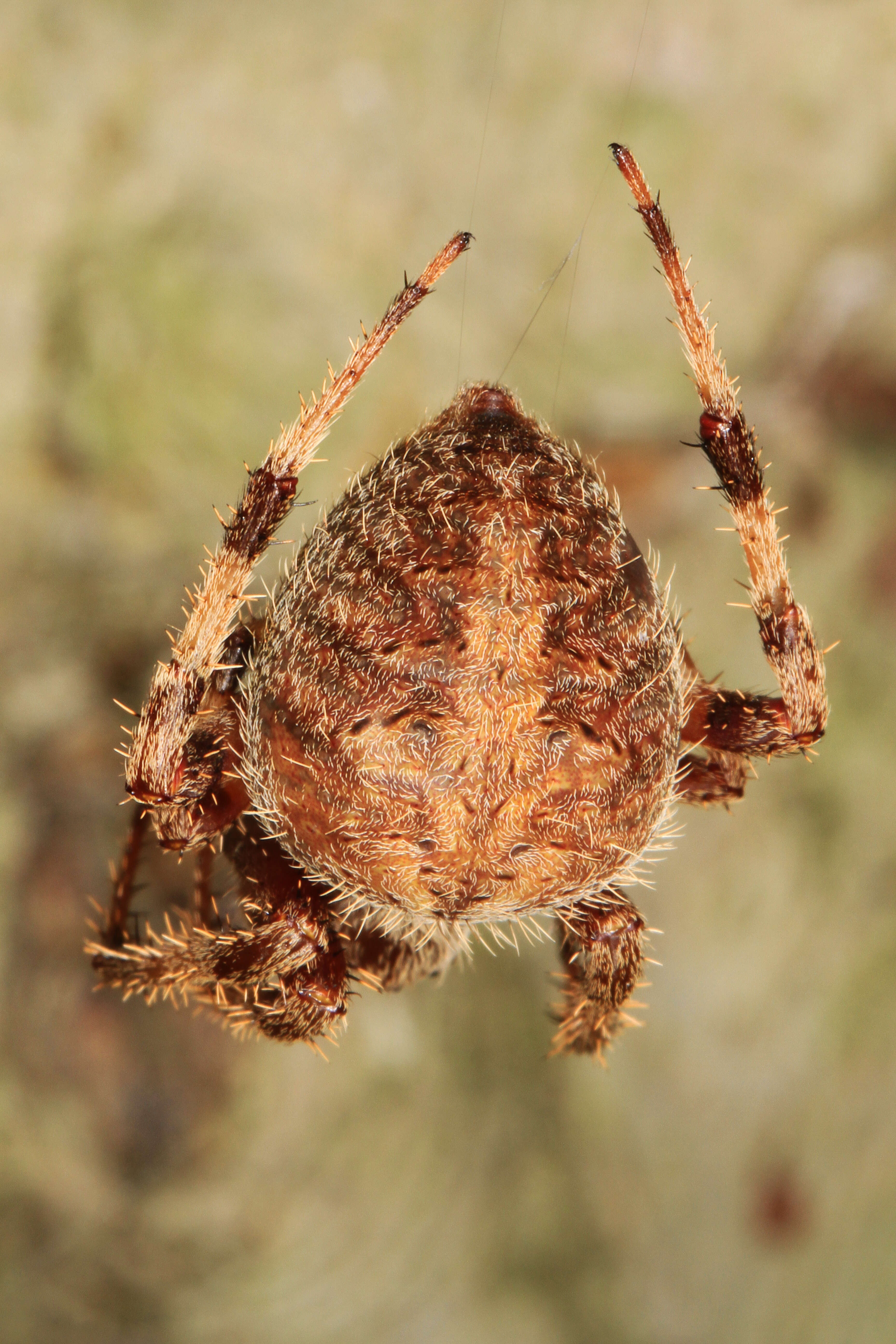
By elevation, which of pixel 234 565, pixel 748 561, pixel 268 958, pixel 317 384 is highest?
pixel 317 384

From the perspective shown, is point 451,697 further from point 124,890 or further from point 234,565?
point 124,890

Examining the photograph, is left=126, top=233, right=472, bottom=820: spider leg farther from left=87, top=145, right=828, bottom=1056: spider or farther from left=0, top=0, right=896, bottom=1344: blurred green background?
left=0, top=0, right=896, bottom=1344: blurred green background

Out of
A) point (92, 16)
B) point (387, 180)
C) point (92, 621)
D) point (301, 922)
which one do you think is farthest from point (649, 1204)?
point (92, 16)

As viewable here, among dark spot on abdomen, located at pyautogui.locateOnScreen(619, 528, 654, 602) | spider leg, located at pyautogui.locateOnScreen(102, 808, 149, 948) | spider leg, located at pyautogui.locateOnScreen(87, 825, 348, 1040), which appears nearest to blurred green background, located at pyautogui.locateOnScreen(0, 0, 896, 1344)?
spider leg, located at pyautogui.locateOnScreen(102, 808, 149, 948)

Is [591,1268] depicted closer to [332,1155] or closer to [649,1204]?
[649,1204]

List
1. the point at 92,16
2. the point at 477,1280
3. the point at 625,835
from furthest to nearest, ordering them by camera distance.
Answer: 1. the point at 477,1280
2. the point at 92,16
3. the point at 625,835

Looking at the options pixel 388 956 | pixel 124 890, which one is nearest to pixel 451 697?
pixel 388 956
